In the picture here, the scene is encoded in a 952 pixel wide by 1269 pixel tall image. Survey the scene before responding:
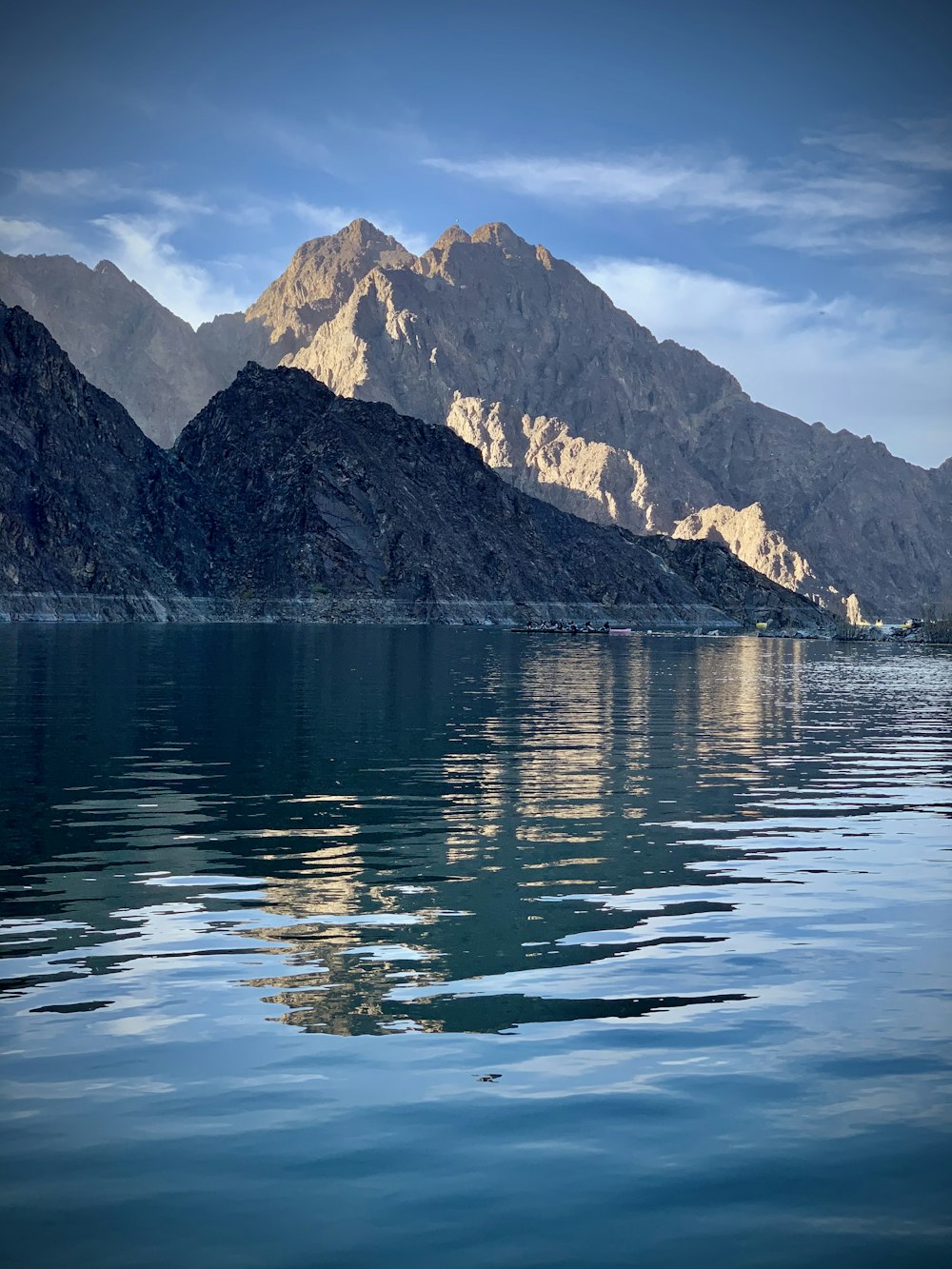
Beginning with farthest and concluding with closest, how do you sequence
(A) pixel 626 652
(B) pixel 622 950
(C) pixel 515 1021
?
(A) pixel 626 652 → (B) pixel 622 950 → (C) pixel 515 1021

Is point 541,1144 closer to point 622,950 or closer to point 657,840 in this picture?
point 622,950

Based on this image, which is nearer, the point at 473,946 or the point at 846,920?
the point at 473,946

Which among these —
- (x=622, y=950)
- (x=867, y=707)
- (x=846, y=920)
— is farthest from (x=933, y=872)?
(x=867, y=707)

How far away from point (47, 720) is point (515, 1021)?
148 feet

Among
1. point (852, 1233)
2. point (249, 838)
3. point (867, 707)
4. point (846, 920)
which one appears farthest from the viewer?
point (867, 707)

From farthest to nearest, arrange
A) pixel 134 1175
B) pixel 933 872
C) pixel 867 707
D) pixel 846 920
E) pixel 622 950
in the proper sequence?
pixel 867 707
pixel 933 872
pixel 846 920
pixel 622 950
pixel 134 1175

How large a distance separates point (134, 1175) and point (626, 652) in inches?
6673

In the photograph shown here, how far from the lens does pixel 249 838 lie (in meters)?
31.7

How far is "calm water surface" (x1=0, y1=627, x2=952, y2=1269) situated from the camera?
11.8m

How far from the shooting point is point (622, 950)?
70.1 feet

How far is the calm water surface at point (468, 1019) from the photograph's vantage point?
1183 cm

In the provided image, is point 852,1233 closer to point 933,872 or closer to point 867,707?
point 933,872

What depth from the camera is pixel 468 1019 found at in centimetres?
1736

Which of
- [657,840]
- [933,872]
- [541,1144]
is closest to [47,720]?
[657,840]
